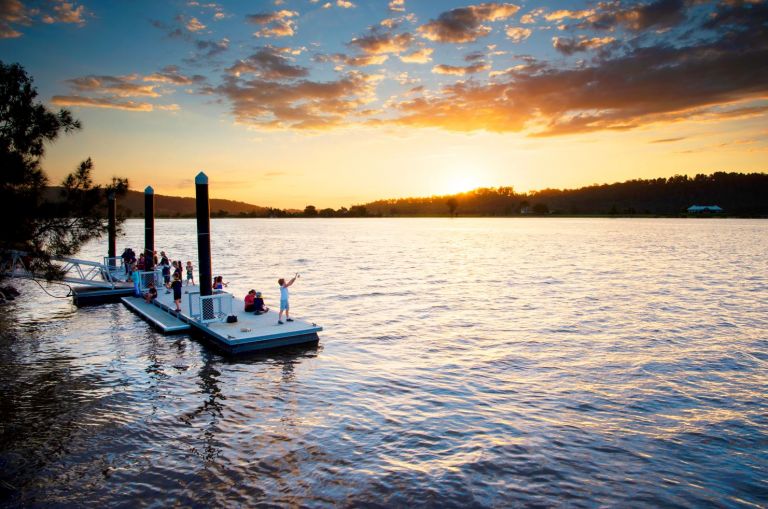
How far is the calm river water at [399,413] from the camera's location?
29.1 feet

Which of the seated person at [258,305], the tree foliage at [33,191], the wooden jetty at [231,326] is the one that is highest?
the tree foliage at [33,191]

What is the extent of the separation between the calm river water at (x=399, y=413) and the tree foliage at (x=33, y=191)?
4.17m

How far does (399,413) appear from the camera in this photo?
483 inches

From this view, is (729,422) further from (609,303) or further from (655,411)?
(609,303)

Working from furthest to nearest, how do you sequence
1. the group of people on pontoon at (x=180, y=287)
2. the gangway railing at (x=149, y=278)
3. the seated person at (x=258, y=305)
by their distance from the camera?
the gangway railing at (x=149, y=278) < the seated person at (x=258, y=305) < the group of people on pontoon at (x=180, y=287)

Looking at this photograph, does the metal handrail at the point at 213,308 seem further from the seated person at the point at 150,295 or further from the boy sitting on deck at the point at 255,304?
the seated person at the point at 150,295

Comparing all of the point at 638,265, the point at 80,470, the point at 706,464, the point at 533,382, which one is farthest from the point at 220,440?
the point at 638,265

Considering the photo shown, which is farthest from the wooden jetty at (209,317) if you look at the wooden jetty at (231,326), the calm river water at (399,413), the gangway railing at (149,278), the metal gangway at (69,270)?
the gangway railing at (149,278)

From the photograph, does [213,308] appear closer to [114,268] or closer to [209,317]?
[209,317]

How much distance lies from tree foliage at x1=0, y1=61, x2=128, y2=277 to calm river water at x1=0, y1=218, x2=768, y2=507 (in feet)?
13.7

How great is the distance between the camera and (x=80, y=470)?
929 cm

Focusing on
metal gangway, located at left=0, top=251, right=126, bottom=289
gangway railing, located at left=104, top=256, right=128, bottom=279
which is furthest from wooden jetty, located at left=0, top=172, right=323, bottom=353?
gangway railing, located at left=104, top=256, right=128, bottom=279

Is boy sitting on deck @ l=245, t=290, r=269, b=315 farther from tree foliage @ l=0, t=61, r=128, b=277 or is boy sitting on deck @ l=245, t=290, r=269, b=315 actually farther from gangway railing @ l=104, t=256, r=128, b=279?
gangway railing @ l=104, t=256, r=128, b=279

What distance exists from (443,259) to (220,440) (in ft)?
173
